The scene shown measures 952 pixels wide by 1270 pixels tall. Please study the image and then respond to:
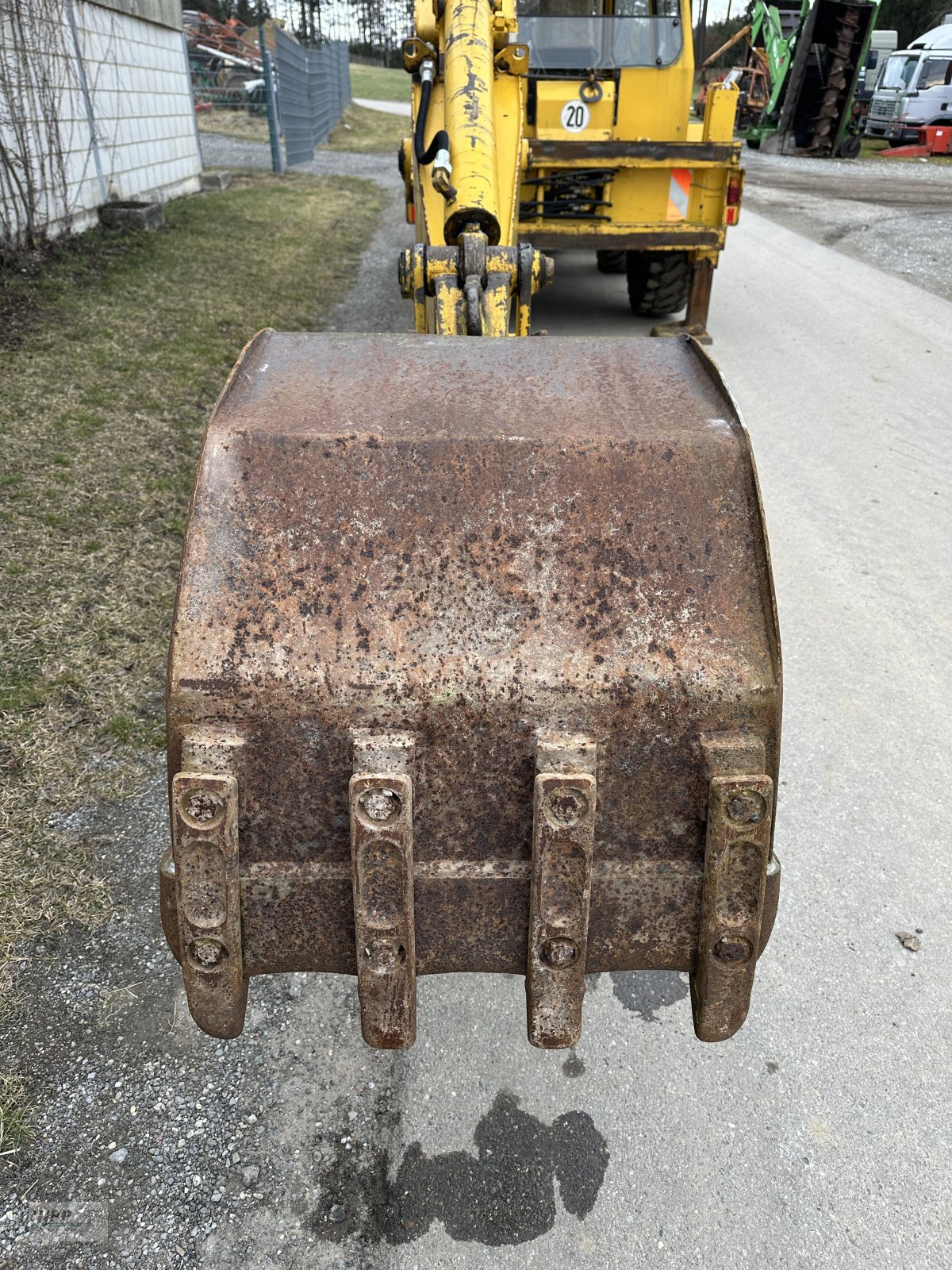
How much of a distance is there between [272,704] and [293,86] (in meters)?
17.8

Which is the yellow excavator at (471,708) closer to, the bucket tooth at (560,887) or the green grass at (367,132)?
the bucket tooth at (560,887)

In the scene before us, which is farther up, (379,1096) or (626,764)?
(626,764)

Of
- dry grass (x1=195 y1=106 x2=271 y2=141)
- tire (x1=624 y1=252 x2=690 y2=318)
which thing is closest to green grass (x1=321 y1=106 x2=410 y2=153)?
dry grass (x1=195 y1=106 x2=271 y2=141)

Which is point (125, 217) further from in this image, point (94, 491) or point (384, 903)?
point (384, 903)

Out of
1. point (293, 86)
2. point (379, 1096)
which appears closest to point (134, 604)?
point (379, 1096)

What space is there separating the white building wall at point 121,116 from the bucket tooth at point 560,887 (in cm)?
788

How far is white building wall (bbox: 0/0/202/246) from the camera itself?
809 centimetres

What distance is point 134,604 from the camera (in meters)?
3.40

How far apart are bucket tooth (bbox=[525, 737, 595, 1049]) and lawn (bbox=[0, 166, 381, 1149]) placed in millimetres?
1074

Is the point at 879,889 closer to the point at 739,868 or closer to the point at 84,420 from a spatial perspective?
the point at 739,868

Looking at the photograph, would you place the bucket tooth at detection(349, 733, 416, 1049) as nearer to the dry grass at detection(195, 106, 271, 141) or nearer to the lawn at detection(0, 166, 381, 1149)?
the lawn at detection(0, 166, 381, 1149)

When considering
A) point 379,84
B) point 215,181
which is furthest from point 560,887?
point 379,84

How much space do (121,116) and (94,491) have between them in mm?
7129

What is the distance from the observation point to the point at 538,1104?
184 centimetres
